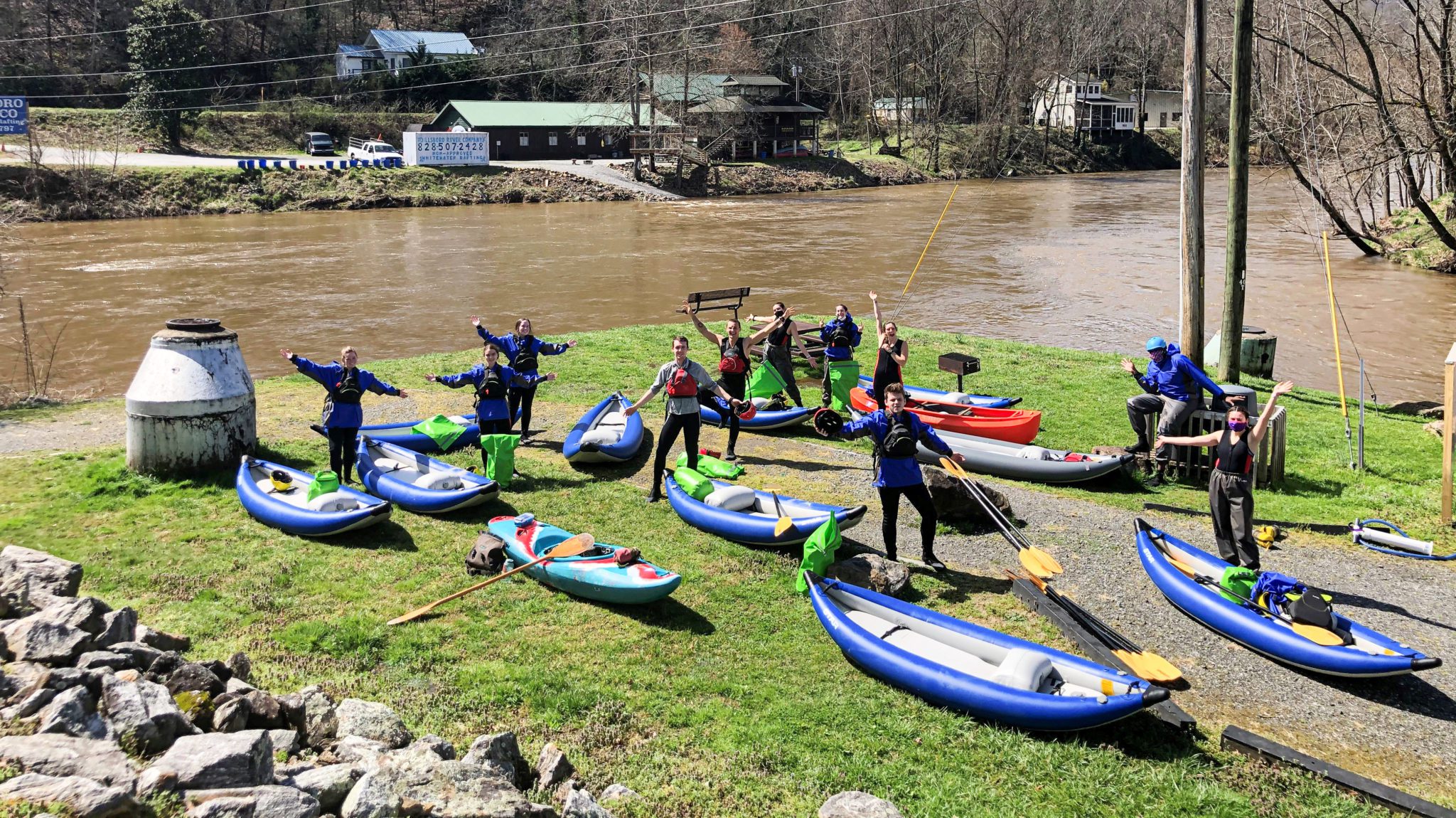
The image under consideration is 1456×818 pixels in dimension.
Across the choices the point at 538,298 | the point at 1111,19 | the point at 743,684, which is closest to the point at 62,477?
the point at 743,684

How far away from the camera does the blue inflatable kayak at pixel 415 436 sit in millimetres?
11602

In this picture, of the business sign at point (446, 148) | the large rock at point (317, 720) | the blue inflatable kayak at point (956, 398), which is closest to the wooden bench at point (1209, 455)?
the blue inflatable kayak at point (956, 398)

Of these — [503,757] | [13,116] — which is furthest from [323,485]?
[13,116]

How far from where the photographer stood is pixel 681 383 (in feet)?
33.7

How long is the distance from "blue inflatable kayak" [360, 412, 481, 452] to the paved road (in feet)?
127

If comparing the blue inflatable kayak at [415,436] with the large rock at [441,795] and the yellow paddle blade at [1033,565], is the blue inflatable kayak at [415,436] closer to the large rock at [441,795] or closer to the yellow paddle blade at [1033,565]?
the yellow paddle blade at [1033,565]

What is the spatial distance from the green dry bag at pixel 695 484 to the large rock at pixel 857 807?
467cm

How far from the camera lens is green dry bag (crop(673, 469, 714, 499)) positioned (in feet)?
32.7

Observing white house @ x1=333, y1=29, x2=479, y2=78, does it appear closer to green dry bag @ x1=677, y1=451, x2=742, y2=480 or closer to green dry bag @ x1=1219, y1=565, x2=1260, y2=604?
green dry bag @ x1=677, y1=451, x2=742, y2=480

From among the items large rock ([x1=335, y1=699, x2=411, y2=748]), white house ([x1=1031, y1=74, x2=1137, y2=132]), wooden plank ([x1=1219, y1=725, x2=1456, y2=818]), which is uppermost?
white house ([x1=1031, y1=74, x2=1137, y2=132])

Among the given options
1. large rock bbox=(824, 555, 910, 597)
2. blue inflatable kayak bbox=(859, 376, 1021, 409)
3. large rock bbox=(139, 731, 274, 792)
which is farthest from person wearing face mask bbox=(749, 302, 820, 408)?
large rock bbox=(139, 731, 274, 792)

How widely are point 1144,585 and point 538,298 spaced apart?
2073cm

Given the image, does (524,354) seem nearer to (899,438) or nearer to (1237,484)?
(899,438)

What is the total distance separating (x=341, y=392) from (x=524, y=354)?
231 cm
